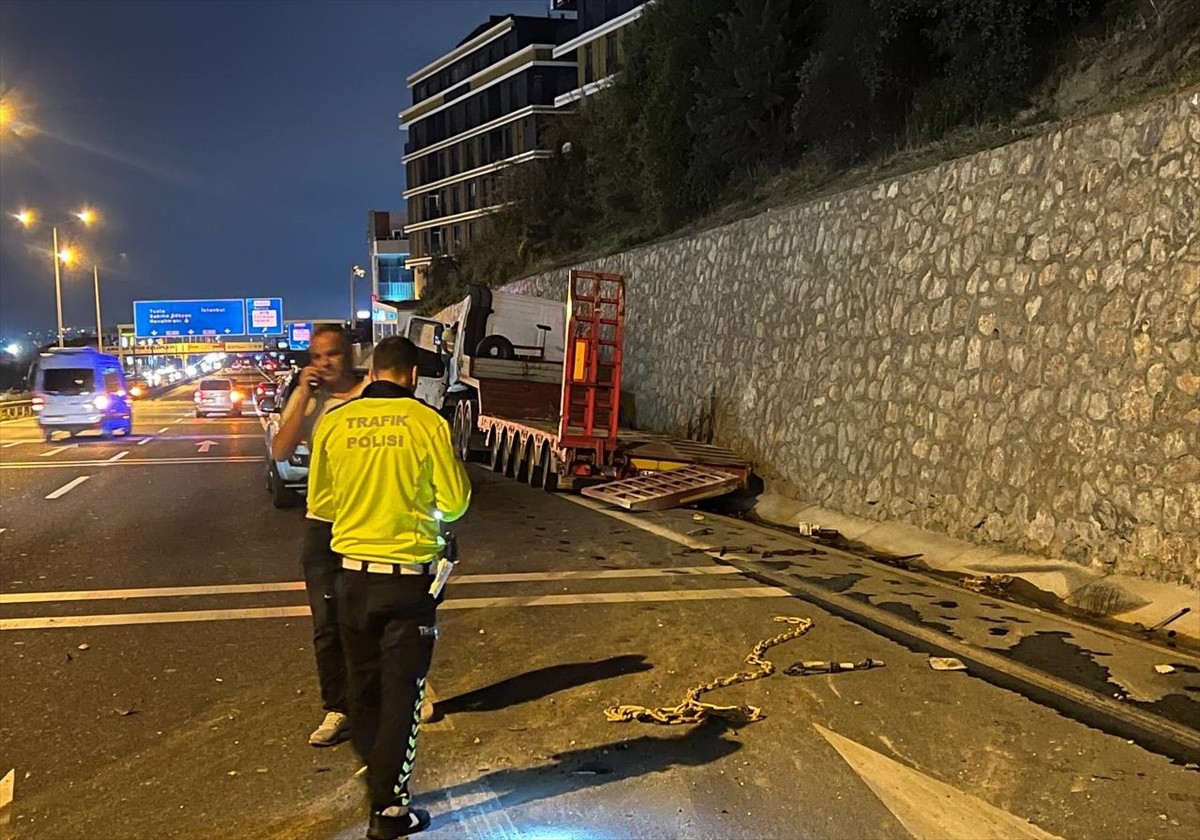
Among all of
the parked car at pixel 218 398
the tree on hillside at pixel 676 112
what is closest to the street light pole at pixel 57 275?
the parked car at pixel 218 398

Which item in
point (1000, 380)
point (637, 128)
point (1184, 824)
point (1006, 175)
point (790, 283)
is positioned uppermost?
point (637, 128)

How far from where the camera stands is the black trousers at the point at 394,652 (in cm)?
366

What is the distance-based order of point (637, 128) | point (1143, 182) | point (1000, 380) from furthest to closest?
point (637, 128) → point (1000, 380) → point (1143, 182)

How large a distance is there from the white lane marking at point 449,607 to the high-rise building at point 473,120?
49.9m

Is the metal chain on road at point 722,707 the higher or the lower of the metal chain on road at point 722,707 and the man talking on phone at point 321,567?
the lower

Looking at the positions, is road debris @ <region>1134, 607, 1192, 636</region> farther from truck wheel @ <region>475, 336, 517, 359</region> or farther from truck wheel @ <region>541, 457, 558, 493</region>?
truck wheel @ <region>475, 336, 517, 359</region>

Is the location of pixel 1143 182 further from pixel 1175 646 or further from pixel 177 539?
pixel 177 539

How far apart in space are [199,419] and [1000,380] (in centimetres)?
2989

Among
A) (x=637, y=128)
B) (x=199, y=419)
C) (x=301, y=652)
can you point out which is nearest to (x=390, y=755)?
(x=301, y=652)

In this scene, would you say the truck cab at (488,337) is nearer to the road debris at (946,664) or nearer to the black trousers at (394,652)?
the road debris at (946,664)

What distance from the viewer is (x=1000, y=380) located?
30.8ft

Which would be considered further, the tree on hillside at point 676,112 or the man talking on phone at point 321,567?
the tree on hillside at point 676,112

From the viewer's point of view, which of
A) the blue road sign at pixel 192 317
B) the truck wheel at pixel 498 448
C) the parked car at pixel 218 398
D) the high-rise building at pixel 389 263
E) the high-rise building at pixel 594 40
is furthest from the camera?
the high-rise building at pixel 389 263

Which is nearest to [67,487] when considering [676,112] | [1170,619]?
[1170,619]
